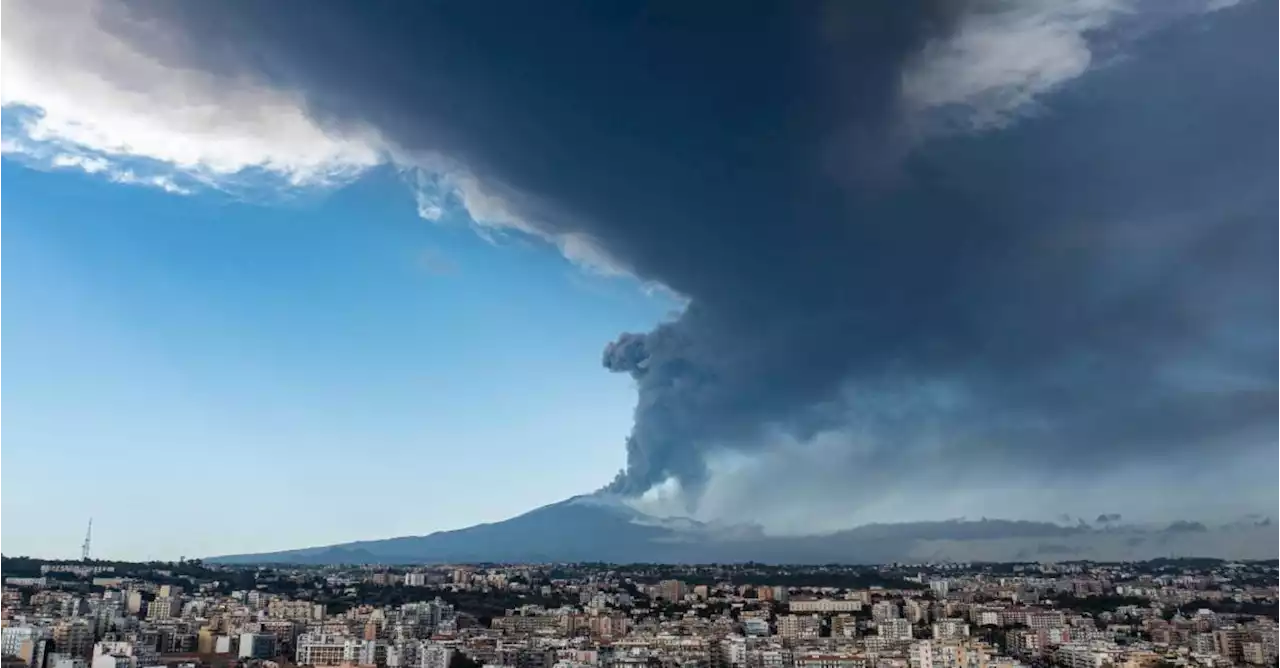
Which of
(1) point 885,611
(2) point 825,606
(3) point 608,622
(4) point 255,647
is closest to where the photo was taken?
(4) point 255,647

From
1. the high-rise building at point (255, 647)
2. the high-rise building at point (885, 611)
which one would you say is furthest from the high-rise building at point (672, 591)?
the high-rise building at point (255, 647)

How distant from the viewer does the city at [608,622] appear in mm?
→ 24594

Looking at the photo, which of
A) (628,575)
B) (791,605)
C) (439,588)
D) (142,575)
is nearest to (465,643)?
(791,605)

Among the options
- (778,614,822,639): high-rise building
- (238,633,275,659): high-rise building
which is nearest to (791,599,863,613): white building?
(778,614,822,639): high-rise building

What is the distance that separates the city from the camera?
24.6 metres

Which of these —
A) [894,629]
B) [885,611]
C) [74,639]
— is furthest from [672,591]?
[74,639]

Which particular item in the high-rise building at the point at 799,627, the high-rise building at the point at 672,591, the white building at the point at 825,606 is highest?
the high-rise building at the point at 672,591

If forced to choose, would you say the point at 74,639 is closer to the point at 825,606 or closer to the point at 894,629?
the point at 894,629

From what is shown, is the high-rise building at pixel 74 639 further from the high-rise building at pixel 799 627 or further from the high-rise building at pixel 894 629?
the high-rise building at pixel 894 629

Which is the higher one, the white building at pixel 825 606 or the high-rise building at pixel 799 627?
the white building at pixel 825 606

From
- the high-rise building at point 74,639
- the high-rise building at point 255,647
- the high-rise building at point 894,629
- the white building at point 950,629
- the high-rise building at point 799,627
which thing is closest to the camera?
the high-rise building at point 74,639

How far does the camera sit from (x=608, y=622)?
1296 inches

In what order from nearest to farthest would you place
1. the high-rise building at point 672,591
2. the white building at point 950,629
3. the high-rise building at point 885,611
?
the white building at point 950,629 → the high-rise building at point 885,611 → the high-rise building at point 672,591

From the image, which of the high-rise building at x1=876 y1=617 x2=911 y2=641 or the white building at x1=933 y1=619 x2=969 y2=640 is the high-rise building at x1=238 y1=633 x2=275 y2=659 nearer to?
the high-rise building at x1=876 y1=617 x2=911 y2=641
